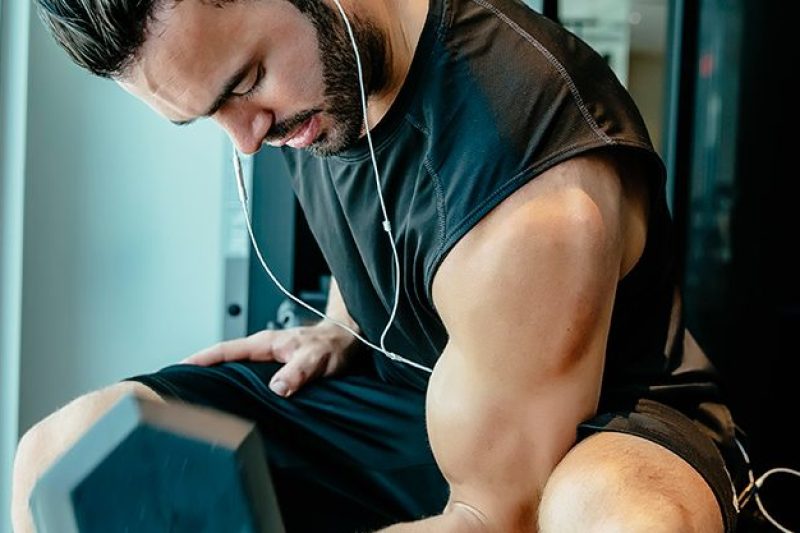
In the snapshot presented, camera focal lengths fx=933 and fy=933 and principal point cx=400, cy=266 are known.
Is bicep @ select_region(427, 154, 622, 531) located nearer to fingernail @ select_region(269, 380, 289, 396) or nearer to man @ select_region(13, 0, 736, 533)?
man @ select_region(13, 0, 736, 533)

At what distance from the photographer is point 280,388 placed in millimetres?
1418

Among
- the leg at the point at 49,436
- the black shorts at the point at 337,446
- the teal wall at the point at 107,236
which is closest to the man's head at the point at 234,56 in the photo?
the leg at the point at 49,436

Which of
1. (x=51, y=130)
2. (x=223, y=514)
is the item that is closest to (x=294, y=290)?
(x=51, y=130)

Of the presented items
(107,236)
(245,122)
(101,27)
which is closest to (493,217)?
(245,122)

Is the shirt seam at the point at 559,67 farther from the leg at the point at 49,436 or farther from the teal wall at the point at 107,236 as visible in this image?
the teal wall at the point at 107,236

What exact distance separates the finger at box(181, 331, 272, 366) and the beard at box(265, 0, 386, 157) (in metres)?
0.50

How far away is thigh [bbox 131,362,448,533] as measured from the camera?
1.34 meters

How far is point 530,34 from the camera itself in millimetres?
1073

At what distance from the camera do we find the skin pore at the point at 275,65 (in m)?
0.97

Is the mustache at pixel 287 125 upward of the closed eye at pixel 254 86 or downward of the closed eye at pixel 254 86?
downward

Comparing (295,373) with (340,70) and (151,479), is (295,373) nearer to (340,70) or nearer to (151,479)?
(340,70)

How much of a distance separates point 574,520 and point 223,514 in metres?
0.65

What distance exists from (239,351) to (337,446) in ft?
0.82

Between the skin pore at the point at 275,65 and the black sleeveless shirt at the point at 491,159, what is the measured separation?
0.13 feet
